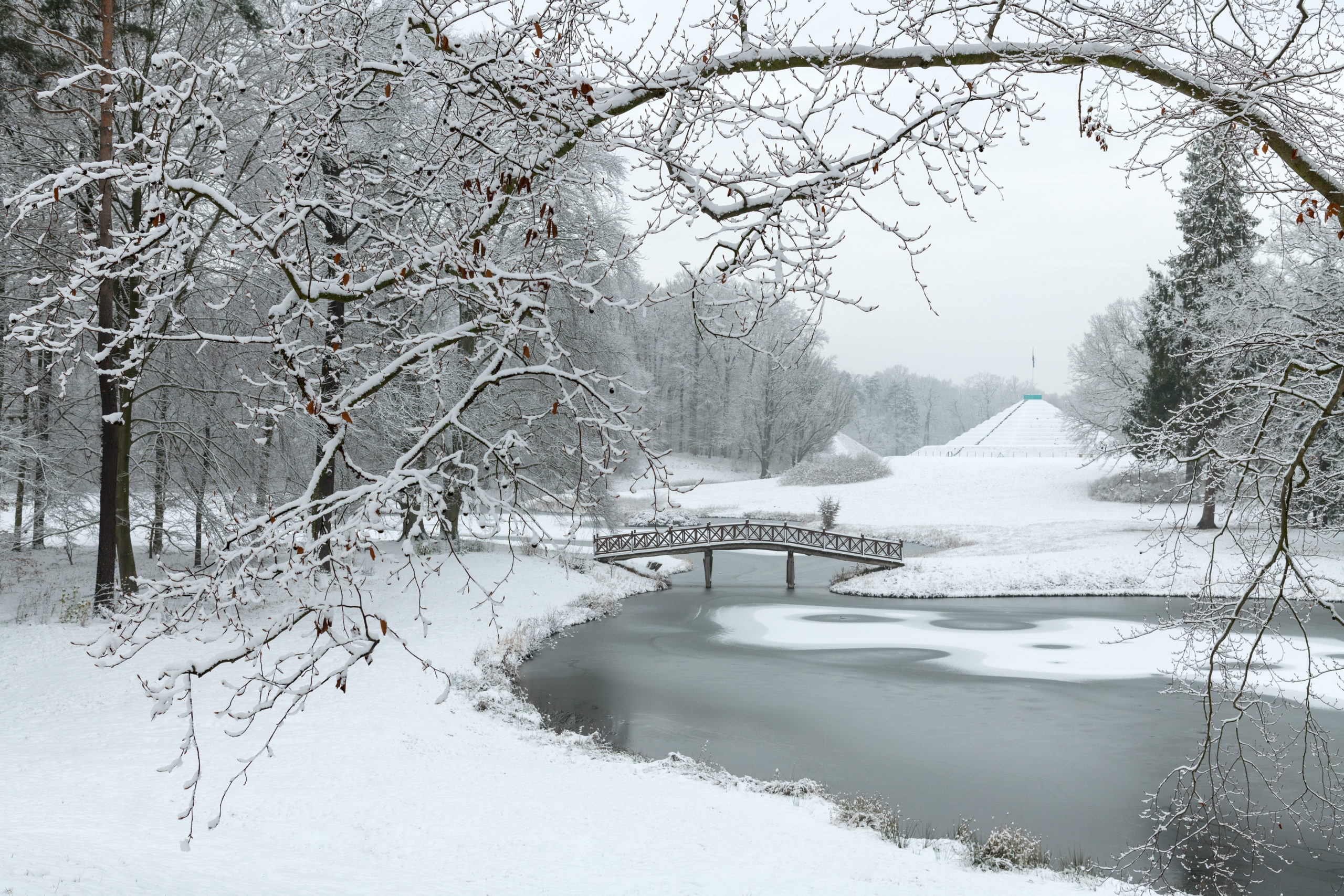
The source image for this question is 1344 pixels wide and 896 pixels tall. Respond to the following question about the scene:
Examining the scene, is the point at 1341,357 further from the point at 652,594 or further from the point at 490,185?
the point at 652,594

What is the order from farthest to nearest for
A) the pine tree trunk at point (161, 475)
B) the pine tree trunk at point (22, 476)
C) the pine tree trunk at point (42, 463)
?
the pine tree trunk at point (161, 475)
the pine tree trunk at point (42, 463)
the pine tree trunk at point (22, 476)

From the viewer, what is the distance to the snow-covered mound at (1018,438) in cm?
5972

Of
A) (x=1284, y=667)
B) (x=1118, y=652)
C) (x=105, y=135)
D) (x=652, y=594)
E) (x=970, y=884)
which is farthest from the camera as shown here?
(x=652, y=594)

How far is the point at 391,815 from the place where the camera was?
28.1 ft

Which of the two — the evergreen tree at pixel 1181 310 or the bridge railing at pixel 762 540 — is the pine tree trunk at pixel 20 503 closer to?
the bridge railing at pixel 762 540

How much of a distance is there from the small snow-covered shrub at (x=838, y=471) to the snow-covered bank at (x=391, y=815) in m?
36.9

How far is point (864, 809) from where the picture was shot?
9750mm

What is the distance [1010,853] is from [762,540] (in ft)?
62.6

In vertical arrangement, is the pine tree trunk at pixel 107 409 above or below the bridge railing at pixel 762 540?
above

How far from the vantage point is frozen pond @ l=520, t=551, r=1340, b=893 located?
35.6 ft

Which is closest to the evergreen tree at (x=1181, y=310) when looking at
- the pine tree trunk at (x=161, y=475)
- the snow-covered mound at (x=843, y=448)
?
the pine tree trunk at (x=161, y=475)

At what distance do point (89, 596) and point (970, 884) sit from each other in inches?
561

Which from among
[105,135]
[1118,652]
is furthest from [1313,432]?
[1118,652]

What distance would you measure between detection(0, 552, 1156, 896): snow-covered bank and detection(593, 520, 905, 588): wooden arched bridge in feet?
45.3
